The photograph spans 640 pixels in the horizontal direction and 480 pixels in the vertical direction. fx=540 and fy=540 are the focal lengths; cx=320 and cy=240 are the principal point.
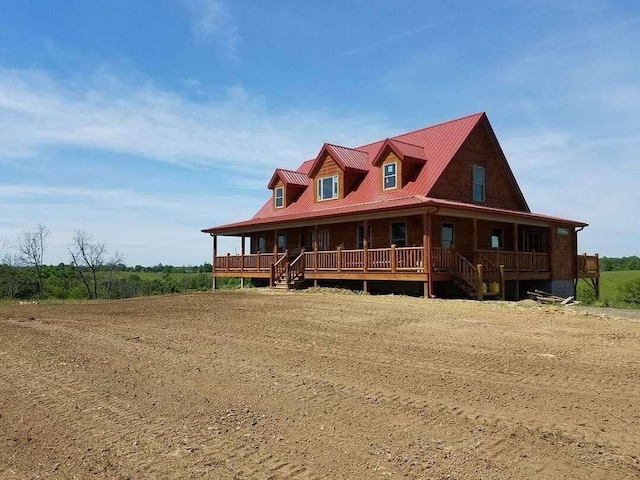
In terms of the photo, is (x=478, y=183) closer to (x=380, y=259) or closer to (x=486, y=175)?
(x=486, y=175)

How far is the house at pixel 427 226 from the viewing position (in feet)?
66.7

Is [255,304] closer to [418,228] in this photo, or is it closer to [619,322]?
[418,228]

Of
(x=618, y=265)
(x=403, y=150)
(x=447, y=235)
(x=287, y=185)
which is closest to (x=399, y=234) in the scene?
(x=447, y=235)

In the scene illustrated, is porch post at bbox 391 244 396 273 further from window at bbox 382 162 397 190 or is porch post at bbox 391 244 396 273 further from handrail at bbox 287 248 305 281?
handrail at bbox 287 248 305 281

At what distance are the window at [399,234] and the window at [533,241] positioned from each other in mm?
7185

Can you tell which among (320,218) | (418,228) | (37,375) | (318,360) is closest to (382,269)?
(418,228)

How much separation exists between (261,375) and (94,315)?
947 centimetres

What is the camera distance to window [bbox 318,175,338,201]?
2709 centimetres

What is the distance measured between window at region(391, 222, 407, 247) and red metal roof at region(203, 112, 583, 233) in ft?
3.91

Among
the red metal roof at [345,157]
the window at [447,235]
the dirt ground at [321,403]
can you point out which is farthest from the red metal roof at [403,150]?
the dirt ground at [321,403]

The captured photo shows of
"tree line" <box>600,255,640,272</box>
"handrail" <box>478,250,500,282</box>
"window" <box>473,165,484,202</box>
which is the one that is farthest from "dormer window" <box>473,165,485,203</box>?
"tree line" <box>600,255,640,272</box>

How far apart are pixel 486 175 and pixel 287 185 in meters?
11.0

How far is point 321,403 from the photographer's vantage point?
590 centimetres

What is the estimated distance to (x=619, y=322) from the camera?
497 inches
